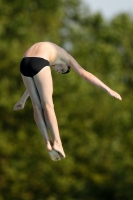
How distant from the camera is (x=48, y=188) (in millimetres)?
39094

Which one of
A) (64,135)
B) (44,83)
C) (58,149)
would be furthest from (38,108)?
(64,135)

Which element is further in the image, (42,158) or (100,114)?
(100,114)

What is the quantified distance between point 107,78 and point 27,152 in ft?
33.5

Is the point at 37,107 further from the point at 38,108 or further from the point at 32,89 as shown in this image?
the point at 32,89

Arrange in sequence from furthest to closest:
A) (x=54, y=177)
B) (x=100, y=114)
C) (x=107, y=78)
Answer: (x=107, y=78) < (x=100, y=114) < (x=54, y=177)

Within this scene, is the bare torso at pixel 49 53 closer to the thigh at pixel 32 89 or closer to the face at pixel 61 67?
the face at pixel 61 67

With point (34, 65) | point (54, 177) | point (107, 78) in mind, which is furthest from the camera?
point (107, 78)

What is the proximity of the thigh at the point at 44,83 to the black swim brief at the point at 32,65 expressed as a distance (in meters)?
0.08

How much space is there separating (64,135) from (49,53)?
2725 cm

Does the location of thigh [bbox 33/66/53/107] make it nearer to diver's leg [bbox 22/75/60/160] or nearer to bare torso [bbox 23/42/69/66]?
diver's leg [bbox 22/75/60/160]

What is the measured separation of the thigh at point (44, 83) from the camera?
1288cm

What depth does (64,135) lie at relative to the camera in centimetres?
4009

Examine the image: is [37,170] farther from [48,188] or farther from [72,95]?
[72,95]

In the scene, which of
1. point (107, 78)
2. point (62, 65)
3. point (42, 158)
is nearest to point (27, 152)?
→ point (42, 158)
